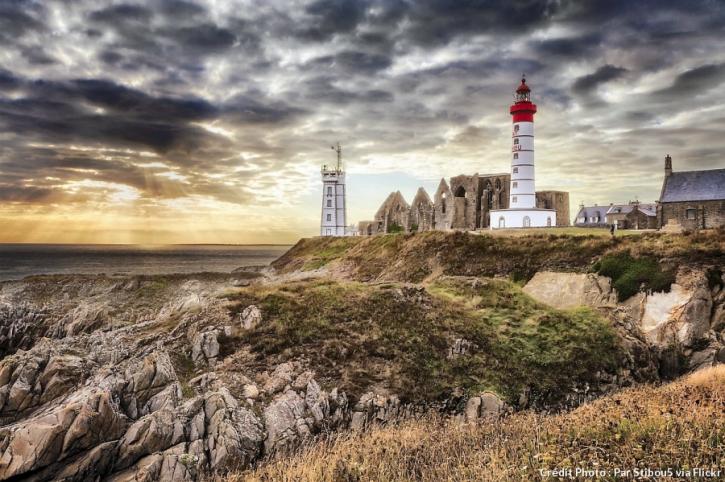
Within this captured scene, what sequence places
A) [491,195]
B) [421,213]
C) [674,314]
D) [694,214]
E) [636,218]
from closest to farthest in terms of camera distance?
[674,314]
[694,214]
[636,218]
[491,195]
[421,213]

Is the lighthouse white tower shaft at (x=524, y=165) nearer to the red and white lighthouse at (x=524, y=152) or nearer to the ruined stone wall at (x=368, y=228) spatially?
the red and white lighthouse at (x=524, y=152)

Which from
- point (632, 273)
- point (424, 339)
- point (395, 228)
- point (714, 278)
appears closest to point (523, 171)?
point (395, 228)

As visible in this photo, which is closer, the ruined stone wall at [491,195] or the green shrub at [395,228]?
the ruined stone wall at [491,195]

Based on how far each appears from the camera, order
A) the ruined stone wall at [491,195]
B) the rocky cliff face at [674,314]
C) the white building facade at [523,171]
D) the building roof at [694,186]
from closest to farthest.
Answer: the rocky cliff face at [674,314] < the building roof at [694,186] < the white building facade at [523,171] < the ruined stone wall at [491,195]

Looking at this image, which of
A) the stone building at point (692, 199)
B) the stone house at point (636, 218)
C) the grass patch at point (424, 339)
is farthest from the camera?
the stone house at point (636, 218)

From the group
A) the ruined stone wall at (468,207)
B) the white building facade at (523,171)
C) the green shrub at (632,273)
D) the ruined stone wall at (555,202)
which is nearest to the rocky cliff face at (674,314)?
the green shrub at (632,273)

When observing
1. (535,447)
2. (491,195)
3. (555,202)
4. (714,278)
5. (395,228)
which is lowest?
(535,447)

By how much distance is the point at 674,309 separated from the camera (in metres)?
22.0

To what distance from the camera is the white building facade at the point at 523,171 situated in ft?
169

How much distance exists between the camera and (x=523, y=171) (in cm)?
5191

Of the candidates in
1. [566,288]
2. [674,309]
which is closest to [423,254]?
[566,288]

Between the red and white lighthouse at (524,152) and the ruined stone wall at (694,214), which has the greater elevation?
the red and white lighthouse at (524,152)

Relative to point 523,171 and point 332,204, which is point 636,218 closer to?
point 523,171

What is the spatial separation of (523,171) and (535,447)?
156 feet
